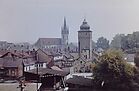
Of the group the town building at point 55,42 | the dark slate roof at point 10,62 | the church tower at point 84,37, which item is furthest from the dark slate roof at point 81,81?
the town building at point 55,42

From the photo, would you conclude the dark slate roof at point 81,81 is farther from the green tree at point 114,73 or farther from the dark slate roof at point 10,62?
the dark slate roof at point 10,62

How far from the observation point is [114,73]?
18.9 m

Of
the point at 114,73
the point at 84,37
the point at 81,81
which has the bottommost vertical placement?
the point at 81,81

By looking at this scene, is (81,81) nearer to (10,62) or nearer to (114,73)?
(114,73)

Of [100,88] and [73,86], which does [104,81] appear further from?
[73,86]

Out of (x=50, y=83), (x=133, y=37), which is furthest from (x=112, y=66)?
(x=133, y=37)

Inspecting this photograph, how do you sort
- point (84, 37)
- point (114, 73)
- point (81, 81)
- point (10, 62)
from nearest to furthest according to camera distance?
1. point (114, 73)
2. point (81, 81)
3. point (10, 62)
4. point (84, 37)

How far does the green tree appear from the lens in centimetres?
1886

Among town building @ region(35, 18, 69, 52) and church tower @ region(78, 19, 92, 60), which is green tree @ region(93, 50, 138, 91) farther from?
town building @ region(35, 18, 69, 52)

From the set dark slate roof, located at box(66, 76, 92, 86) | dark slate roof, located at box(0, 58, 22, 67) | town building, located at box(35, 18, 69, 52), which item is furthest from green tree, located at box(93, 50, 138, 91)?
town building, located at box(35, 18, 69, 52)

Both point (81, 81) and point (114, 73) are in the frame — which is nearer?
point (114, 73)

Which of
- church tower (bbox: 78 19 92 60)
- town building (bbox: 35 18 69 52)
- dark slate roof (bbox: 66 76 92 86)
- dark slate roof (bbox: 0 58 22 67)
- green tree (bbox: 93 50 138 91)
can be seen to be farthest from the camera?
town building (bbox: 35 18 69 52)

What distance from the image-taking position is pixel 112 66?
62.8 ft

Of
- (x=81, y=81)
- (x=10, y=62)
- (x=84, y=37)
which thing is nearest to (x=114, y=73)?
(x=81, y=81)
